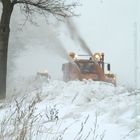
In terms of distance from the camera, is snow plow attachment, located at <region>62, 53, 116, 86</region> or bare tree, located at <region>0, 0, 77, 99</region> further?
snow plow attachment, located at <region>62, 53, 116, 86</region>

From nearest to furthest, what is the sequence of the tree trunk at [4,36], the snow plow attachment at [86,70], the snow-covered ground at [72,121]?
the snow-covered ground at [72,121] → the tree trunk at [4,36] → the snow plow attachment at [86,70]

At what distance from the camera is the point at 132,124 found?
721 centimetres

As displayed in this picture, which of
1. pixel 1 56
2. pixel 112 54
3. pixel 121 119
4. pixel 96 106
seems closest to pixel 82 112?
pixel 96 106

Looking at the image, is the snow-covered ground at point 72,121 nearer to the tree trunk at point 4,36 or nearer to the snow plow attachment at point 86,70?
the tree trunk at point 4,36

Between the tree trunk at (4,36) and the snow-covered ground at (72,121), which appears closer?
the snow-covered ground at (72,121)

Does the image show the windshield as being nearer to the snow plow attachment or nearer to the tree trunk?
the snow plow attachment

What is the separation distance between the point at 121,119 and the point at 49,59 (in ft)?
137

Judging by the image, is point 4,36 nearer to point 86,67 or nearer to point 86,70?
point 86,70

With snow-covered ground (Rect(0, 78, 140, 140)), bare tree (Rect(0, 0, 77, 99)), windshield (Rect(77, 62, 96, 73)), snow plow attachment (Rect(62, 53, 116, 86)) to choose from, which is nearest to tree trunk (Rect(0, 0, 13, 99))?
bare tree (Rect(0, 0, 77, 99))

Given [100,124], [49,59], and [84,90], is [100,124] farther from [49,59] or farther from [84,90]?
[49,59]

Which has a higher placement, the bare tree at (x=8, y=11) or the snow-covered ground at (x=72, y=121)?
the bare tree at (x=8, y=11)

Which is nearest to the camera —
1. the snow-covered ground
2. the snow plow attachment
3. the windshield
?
the snow-covered ground

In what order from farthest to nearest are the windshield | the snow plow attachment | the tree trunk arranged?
the windshield
the snow plow attachment
the tree trunk

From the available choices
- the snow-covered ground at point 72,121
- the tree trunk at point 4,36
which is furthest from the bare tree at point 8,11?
the snow-covered ground at point 72,121
